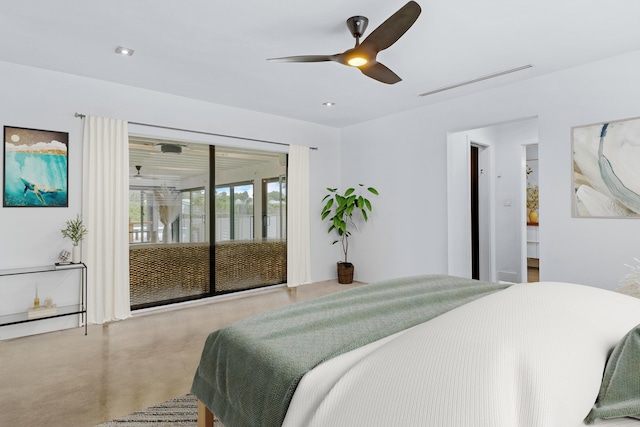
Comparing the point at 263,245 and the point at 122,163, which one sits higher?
the point at 122,163

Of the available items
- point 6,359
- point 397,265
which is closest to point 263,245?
point 397,265

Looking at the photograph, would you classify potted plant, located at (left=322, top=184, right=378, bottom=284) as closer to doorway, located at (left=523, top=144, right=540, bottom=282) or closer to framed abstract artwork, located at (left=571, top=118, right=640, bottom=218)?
framed abstract artwork, located at (left=571, top=118, right=640, bottom=218)

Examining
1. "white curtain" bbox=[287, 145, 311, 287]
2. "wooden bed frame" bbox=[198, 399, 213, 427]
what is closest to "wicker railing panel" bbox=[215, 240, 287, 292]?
"white curtain" bbox=[287, 145, 311, 287]

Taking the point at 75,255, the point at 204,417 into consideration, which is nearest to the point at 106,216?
the point at 75,255

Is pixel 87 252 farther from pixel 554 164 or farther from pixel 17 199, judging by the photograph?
pixel 554 164

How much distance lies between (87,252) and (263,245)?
229cm

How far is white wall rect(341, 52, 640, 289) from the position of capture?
3.30m

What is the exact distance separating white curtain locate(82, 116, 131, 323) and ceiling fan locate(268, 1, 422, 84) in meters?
2.30

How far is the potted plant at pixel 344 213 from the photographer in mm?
5449

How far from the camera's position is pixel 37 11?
2438 mm

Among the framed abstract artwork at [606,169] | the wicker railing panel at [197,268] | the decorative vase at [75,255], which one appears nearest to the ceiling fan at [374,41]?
the framed abstract artwork at [606,169]

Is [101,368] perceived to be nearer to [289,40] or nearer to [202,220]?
[202,220]

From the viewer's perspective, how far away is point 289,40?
9.50 feet

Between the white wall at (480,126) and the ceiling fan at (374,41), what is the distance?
187cm
